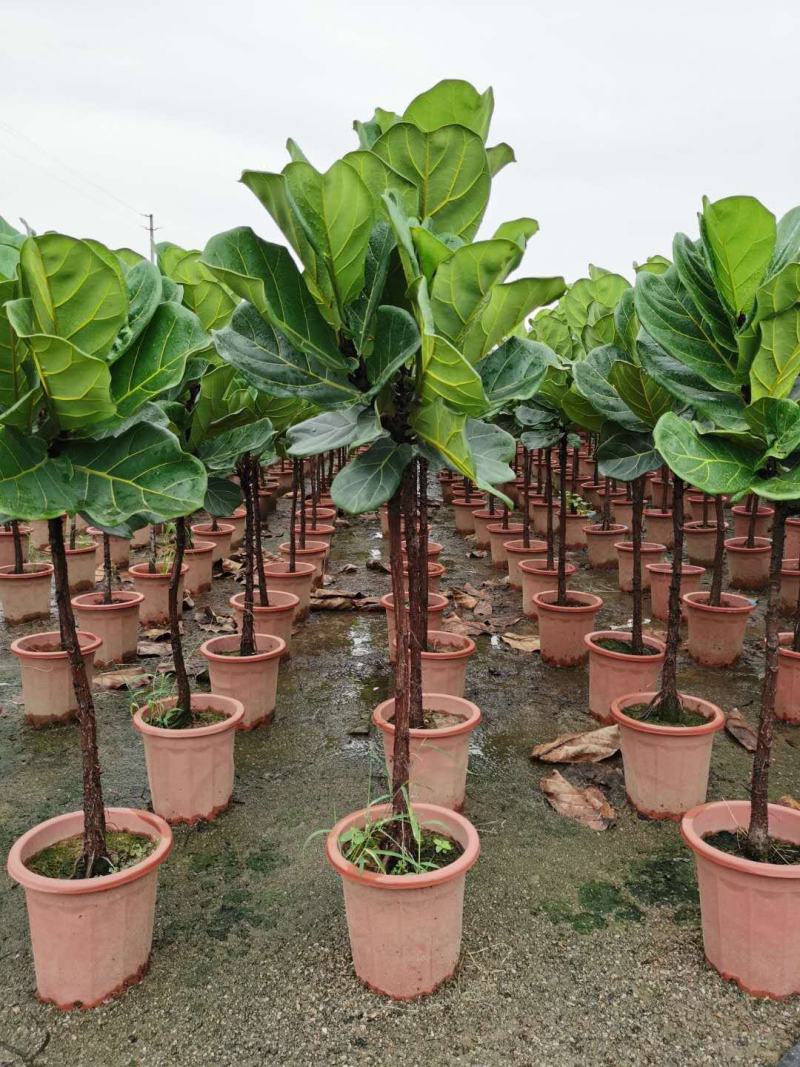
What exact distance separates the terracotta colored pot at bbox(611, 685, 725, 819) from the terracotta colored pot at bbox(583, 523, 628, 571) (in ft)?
12.1

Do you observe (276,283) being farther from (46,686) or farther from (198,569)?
(198,569)

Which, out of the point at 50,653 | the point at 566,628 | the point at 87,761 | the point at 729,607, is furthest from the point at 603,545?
the point at 87,761

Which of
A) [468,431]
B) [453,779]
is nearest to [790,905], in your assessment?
[453,779]

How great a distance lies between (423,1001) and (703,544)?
5.11 metres

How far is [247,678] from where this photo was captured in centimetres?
356

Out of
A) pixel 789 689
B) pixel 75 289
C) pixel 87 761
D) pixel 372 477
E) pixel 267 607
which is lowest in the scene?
pixel 789 689

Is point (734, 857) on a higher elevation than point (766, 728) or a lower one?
lower

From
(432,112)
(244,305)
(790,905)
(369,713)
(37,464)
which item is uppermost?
(432,112)

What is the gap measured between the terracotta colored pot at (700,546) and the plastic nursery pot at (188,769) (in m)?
4.49

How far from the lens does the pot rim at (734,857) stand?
6.27 feet

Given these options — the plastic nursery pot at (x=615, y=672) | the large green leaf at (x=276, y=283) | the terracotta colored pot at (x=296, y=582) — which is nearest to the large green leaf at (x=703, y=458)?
the large green leaf at (x=276, y=283)

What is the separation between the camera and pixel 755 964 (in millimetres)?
1987

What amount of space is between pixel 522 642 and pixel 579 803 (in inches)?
77.8

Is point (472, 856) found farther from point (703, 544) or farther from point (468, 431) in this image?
point (703, 544)
